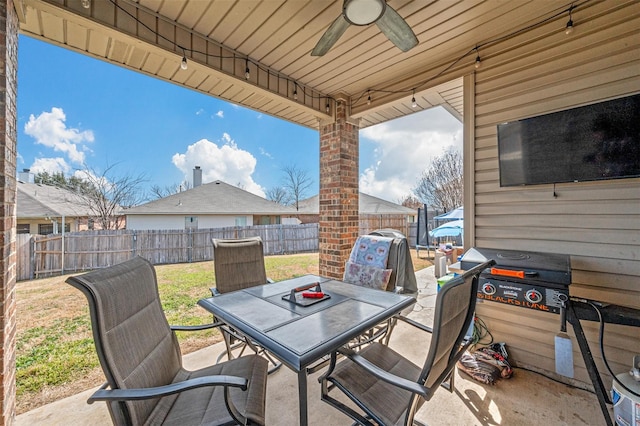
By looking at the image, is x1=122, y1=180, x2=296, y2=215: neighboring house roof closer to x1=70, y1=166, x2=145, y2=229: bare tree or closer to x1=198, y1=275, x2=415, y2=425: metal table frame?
x1=70, y1=166, x2=145, y2=229: bare tree

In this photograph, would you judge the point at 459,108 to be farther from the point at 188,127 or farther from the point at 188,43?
the point at 188,127

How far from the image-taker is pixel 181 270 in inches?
277

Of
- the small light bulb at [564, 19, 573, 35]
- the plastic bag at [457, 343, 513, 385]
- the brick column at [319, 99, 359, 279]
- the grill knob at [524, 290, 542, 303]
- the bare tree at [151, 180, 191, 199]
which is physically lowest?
the plastic bag at [457, 343, 513, 385]

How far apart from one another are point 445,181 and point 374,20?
1285cm

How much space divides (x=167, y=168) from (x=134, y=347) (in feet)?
64.5

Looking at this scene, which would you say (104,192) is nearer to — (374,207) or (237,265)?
(237,265)

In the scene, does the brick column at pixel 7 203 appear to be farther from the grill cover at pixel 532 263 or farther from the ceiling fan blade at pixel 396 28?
the grill cover at pixel 532 263

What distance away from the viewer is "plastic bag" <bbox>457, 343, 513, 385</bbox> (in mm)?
2184

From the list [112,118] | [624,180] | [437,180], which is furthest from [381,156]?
[624,180]

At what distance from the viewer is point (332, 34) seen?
77.6 inches

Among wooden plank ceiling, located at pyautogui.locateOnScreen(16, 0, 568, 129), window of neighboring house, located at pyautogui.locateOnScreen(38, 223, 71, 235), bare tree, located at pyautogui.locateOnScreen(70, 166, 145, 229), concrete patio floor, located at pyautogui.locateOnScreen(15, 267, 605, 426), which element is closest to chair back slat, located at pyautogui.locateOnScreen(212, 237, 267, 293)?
concrete patio floor, located at pyautogui.locateOnScreen(15, 267, 605, 426)

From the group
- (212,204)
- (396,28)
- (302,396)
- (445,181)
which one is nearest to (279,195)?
(212,204)

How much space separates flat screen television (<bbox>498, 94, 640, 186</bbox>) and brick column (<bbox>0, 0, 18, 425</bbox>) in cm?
359

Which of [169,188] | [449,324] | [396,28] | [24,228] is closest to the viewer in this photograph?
[449,324]
